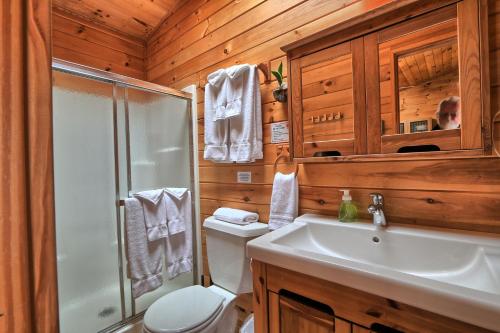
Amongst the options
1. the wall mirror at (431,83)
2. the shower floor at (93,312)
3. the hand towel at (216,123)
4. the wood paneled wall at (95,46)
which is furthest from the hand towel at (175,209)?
the wood paneled wall at (95,46)

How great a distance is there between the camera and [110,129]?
151cm

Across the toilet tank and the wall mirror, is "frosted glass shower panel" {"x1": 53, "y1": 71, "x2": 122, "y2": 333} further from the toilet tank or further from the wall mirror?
the wall mirror

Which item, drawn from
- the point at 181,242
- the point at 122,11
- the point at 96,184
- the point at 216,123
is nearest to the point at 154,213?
the point at 181,242

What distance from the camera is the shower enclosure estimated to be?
1.42 meters

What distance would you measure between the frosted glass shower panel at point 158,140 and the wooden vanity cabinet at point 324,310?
3.61ft

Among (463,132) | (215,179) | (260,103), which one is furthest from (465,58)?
(215,179)

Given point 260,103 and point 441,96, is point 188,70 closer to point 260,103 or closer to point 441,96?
point 260,103

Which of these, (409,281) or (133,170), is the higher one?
(133,170)

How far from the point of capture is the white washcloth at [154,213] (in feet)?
4.86

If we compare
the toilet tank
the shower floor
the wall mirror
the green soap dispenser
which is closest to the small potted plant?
the wall mirror

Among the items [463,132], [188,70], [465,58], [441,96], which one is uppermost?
[188,70]

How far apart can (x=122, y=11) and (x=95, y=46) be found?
379mm

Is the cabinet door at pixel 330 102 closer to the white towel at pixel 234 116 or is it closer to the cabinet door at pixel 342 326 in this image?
the white towel at pixel 234 116

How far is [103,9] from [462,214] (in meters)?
2.66
